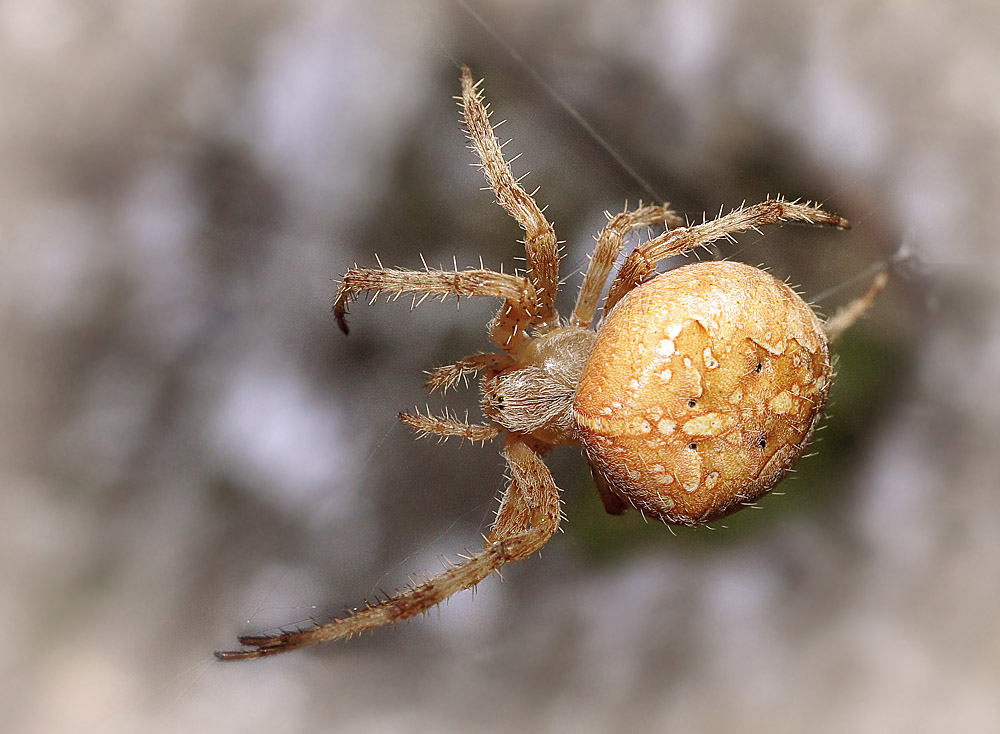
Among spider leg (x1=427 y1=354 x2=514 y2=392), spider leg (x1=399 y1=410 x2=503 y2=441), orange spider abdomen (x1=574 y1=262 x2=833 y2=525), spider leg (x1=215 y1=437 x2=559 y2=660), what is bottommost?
spider leg (x1=215 y1=437 x2=559 y2=660)

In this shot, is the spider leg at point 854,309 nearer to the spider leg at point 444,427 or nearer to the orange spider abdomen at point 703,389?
the orange spider abdomen at point 703,389

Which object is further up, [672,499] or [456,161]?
[456,161]

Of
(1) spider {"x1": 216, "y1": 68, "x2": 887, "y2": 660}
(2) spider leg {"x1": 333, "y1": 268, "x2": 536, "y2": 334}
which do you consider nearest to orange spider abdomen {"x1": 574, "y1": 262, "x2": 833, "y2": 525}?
(1) spider {"x1": 216, "y1": 68, "x2": 887, "y2": 660}

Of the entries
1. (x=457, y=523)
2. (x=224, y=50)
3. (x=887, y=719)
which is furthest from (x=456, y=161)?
(x=887, y=719)

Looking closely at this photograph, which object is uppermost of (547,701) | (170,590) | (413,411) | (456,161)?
(456,161)

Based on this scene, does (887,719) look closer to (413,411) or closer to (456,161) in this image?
(413,411)

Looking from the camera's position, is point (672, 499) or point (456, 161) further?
point (456, 161)

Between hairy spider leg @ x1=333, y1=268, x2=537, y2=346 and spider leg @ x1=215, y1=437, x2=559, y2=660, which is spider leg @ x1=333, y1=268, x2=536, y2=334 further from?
spider leg @ x1=215, y1=437, x2=559, y2=660

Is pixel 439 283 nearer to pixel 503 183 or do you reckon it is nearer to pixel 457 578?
pixel 503 183
